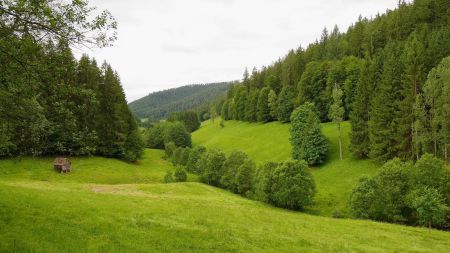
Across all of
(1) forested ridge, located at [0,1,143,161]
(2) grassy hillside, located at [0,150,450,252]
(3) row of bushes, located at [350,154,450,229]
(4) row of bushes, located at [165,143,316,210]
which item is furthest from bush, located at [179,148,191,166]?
(1) forested ridge, located at [0,1,143,161]

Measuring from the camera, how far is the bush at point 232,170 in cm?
5875

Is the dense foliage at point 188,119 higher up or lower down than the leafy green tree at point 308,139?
higher up

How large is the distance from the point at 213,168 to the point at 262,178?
15.2m

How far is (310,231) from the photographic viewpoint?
27.2 m

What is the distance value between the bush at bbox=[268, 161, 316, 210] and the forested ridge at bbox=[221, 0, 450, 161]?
1855cm

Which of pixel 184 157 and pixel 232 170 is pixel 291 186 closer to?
pixel 232 170

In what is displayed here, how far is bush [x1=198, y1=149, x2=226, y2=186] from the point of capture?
203 feet

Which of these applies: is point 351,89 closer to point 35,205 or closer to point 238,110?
point 238,110

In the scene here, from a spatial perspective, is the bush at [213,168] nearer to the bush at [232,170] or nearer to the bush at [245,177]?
the bush at [232,170]

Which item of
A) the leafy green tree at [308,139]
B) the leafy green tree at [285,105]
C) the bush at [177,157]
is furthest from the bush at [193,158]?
the leafy green tree at [285,105]

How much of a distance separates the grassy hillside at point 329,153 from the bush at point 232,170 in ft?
41.7

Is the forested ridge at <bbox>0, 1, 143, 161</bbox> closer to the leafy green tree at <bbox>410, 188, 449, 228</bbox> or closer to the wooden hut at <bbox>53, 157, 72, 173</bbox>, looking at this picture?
the leafy green tree at <bbox>410, 188, 449, 228</bbox>

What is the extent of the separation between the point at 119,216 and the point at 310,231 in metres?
15.6

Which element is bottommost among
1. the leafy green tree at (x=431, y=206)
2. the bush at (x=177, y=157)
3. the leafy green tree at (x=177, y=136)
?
the leafy green tree at (x=431, y=206)
